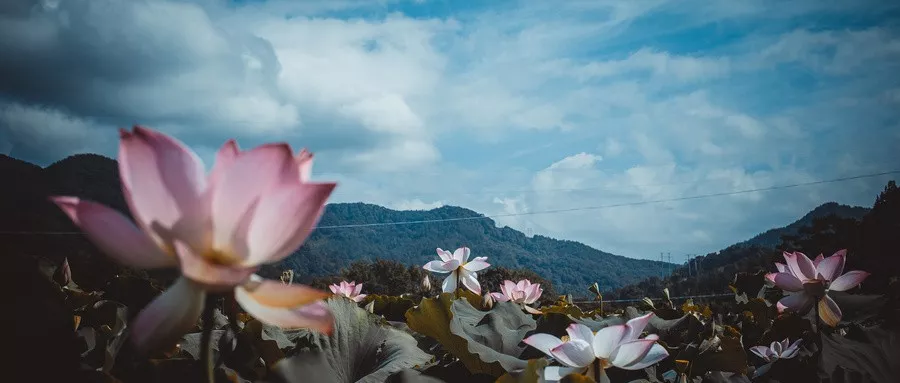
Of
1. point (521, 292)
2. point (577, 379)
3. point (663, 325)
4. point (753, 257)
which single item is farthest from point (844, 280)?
point (753, 257)

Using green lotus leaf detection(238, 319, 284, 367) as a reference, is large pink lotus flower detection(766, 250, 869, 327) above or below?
above

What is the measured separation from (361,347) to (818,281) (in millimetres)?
1592

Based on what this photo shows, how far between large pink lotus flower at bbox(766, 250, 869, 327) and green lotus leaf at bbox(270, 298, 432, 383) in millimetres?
1410

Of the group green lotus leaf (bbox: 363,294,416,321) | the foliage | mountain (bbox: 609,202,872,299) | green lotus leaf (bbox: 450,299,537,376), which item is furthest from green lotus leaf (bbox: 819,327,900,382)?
mountain (bbox: 609,202,872,299)

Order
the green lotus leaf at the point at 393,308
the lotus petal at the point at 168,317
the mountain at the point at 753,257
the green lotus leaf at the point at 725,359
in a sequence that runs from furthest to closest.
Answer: the mountain at the point at 753,257 → the green lotus leaf at the point at 393,308 → the green lotus leaf at the point at 725,359 → the lotus petal at the point at 168,317

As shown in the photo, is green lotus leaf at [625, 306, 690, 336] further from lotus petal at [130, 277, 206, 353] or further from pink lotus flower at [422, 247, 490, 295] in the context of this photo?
lotus petal at [130, 277, 206, 353]

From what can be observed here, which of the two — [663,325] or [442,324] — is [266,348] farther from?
[663,325]

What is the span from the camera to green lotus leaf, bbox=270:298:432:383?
1.15m

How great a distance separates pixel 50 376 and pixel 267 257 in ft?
0.84

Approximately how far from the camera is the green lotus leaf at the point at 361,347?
1.15 m

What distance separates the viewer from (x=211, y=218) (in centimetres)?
58

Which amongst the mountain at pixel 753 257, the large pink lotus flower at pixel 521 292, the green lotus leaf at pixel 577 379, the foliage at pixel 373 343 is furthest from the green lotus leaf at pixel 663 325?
the mountain at pixel 753 257

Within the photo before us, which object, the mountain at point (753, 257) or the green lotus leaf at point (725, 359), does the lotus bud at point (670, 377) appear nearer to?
the green lotus leaf at point (725, 359)

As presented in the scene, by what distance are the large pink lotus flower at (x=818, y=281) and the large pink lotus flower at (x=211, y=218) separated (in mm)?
1914
